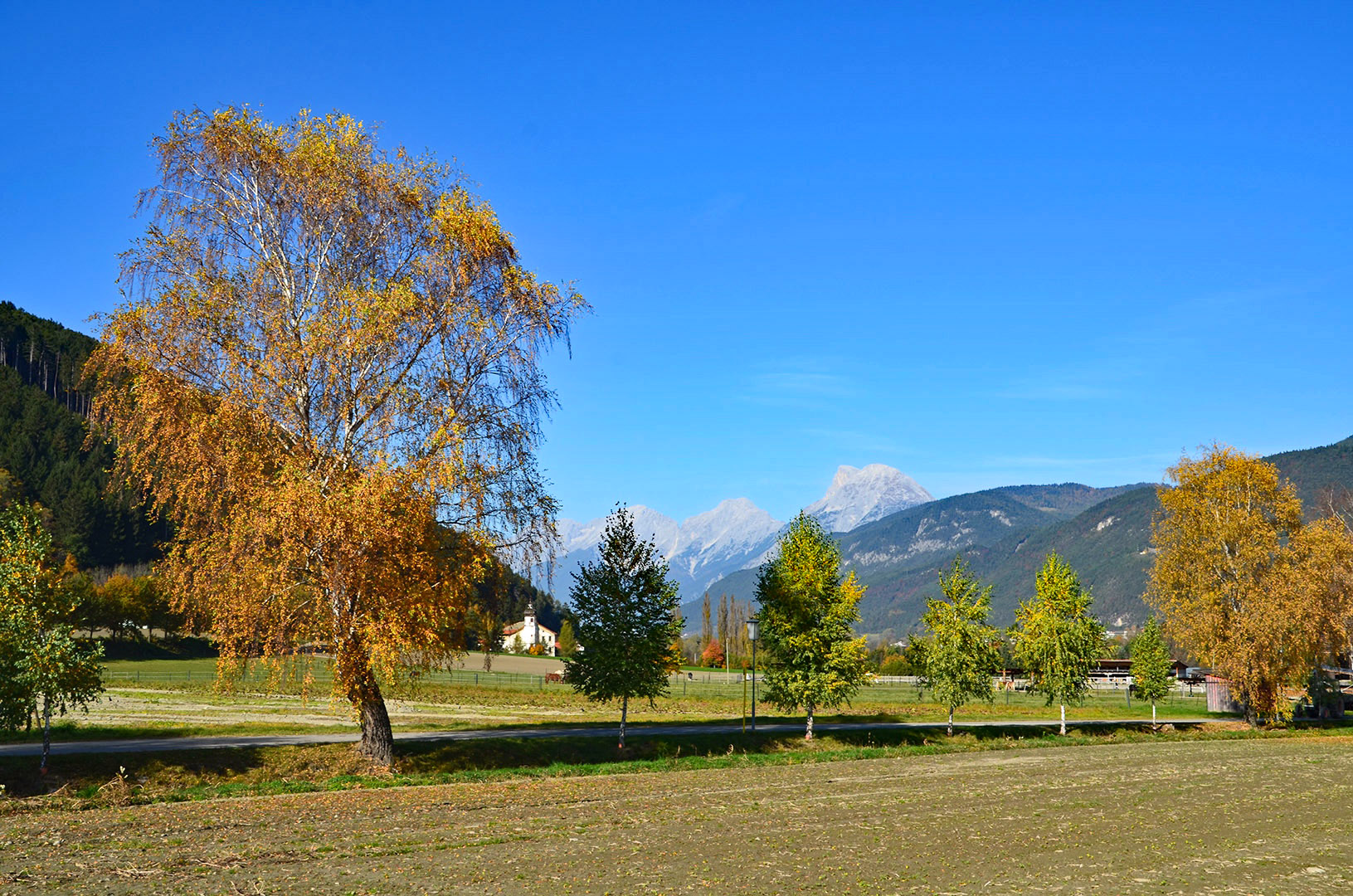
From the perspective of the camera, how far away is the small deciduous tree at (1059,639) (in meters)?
53.8

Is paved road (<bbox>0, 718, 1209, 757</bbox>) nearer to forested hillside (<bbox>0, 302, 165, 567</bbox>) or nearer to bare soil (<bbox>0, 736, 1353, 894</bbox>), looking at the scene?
bare soil (<bbox>0, 736, 1353, 894</bbox>)

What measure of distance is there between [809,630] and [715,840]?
2392 centimetres

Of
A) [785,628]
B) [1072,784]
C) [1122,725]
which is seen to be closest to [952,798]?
[1072,784]

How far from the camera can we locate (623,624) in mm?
39312

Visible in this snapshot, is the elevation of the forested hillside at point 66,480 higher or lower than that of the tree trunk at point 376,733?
higher

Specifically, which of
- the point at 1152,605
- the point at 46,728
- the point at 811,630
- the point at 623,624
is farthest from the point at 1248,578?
the point at 46,728

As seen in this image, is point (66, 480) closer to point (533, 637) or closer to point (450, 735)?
point (533, 637)

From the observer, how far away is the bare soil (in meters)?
16.7

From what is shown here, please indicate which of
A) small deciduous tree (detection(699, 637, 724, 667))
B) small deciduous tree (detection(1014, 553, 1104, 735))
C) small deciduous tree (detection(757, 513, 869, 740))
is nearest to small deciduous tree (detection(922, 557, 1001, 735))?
small deciduous tree (detection(1014, 553, 1104, 735))

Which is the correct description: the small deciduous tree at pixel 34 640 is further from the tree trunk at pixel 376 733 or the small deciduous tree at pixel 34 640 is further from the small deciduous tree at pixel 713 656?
the small deciduous tree at pixel 713 656

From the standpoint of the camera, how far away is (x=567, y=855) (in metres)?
18.8

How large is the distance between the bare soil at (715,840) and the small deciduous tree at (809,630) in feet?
36.4

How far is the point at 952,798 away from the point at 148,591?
112054 mm

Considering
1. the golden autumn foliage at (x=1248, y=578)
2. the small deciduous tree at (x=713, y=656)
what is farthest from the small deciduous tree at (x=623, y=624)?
the small deciduous tree at (x=713, y=656)
